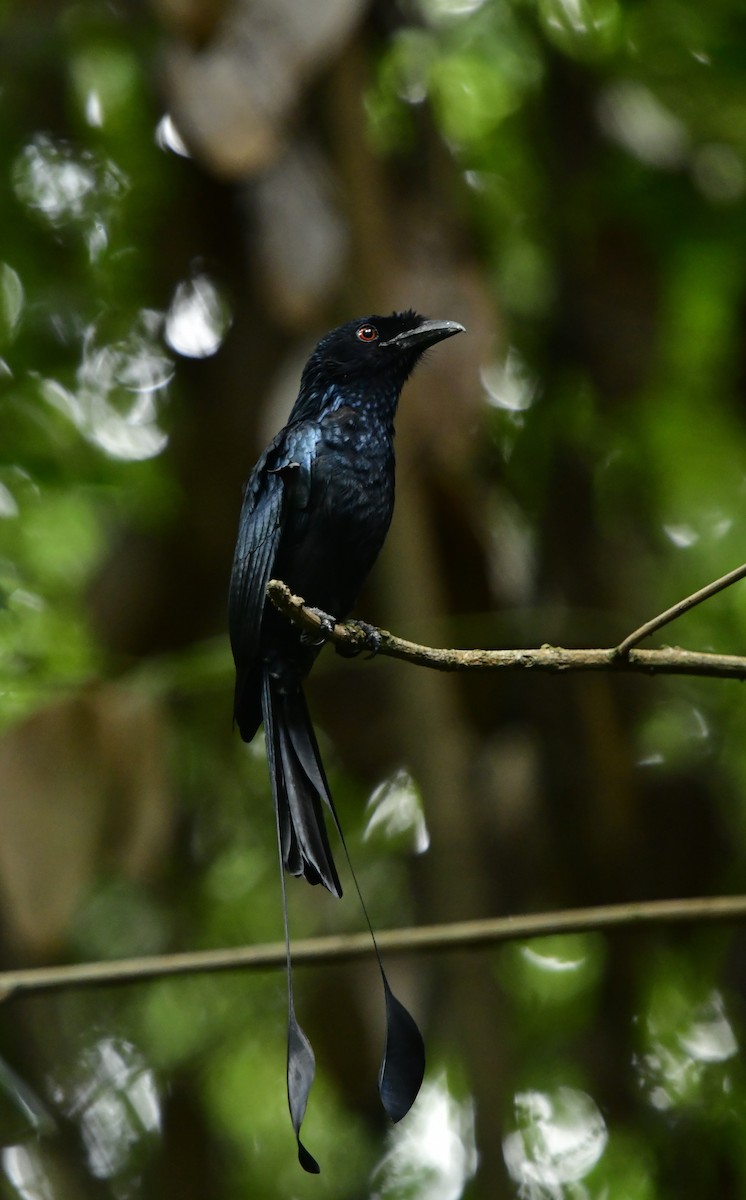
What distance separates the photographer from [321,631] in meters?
2.38

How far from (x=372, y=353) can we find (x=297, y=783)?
1150 mm

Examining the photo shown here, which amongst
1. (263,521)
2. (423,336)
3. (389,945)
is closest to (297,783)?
(389,945)

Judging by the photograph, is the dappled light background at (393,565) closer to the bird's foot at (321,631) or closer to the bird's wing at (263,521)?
the bird's wing at (263,521)

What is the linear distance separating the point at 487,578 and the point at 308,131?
1.47 m

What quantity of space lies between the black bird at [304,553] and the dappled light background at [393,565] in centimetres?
58

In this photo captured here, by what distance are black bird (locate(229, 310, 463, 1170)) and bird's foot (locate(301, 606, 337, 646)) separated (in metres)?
0.04

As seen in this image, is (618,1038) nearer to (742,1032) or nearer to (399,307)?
(742,1032)

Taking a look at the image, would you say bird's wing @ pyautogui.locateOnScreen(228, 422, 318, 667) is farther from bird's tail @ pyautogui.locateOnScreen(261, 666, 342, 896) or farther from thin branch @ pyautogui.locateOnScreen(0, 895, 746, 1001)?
thin branch @ pyautogui.locateOnScreen(0, 895, 746, 1001)

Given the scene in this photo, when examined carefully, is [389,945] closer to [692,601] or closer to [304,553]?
[304,553]

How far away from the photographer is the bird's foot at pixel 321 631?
240 cm

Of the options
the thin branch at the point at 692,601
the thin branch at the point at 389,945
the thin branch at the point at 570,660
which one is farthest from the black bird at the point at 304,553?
the thin branch at the point at 692,601

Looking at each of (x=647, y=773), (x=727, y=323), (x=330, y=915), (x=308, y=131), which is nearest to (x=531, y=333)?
(x=727, y=323)

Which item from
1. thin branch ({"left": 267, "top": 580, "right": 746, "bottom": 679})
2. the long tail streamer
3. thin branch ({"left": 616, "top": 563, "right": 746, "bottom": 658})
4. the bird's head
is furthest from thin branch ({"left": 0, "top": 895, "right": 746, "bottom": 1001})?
the bird's head

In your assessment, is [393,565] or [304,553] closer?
[304,553]
